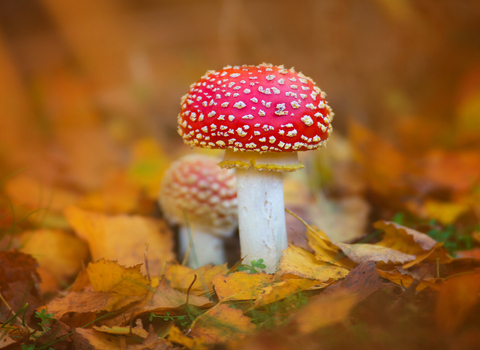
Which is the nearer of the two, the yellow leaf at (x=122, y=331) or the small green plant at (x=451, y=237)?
the yellow leaf at (x=122, y=331)

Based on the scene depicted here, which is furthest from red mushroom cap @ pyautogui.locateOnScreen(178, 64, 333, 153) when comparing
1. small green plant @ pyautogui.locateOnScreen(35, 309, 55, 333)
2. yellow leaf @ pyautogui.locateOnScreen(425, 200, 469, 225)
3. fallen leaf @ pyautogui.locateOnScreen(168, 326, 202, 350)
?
yellow leaf @ pyautogui.locateOnScreen(425, 200, 469, 225)

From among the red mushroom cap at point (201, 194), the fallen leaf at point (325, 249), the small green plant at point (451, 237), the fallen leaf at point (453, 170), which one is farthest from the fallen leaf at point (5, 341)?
the fallen leaf at point (453, 170)

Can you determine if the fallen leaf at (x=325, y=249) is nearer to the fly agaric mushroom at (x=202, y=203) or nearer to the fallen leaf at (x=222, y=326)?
the fallen leaf at (x=222, y=326)

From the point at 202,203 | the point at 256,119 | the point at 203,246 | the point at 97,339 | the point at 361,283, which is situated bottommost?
the point at 203,246

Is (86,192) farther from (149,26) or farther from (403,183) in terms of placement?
(149,26)

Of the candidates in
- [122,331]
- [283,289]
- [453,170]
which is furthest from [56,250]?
[453,170]

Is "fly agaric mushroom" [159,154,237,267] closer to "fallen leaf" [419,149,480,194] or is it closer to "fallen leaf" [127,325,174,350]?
"fallen leaf" [127,325,174,350]

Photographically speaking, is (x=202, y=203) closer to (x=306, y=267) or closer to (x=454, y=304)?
(x=306, y=267)
